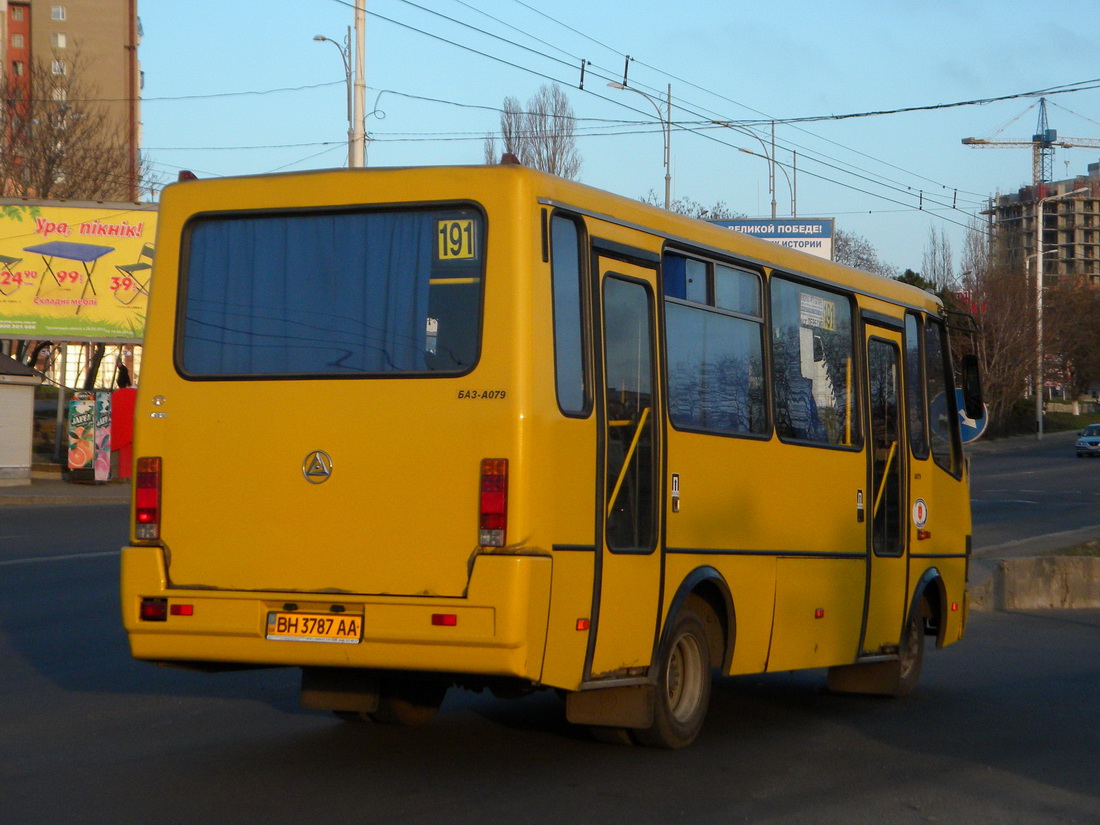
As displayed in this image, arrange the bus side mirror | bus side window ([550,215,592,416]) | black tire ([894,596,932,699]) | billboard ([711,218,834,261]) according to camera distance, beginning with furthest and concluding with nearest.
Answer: billboard ([711,218,834,261]) → the bus side mirror → black tire ([894,596,932,699]) → bus side window ([550,215,592,416])

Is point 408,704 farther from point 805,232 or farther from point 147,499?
point 805,232

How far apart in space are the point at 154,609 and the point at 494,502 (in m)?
1.75

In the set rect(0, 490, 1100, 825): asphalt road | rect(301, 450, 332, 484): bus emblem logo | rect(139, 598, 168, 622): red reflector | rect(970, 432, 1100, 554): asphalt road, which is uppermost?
rect(301, 450, 332, 484): bus emblem logo

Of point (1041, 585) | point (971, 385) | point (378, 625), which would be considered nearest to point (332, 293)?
point (378, 625)

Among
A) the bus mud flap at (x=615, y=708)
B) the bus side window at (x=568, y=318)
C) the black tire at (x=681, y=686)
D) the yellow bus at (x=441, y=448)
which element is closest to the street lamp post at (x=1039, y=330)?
the black tire at (x=681, y=686)

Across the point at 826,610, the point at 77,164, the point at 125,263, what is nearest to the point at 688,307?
the point at 826,610

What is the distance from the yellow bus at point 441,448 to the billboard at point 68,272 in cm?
2937

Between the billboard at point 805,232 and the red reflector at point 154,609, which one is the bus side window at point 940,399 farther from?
the billboard at point 805,232

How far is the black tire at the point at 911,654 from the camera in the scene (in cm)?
1021

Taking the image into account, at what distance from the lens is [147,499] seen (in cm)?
698

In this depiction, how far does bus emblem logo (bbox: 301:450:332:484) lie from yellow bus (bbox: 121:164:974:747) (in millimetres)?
23

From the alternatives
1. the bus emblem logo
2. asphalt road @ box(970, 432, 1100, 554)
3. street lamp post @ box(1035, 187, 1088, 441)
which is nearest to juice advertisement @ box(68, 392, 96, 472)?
asphalt road @ box(970, 432, 1100, 554)

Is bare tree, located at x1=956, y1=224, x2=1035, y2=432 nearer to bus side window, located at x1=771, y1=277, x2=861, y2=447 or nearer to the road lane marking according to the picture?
the road lane marking

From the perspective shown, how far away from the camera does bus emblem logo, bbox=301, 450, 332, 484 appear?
6.70 metres
